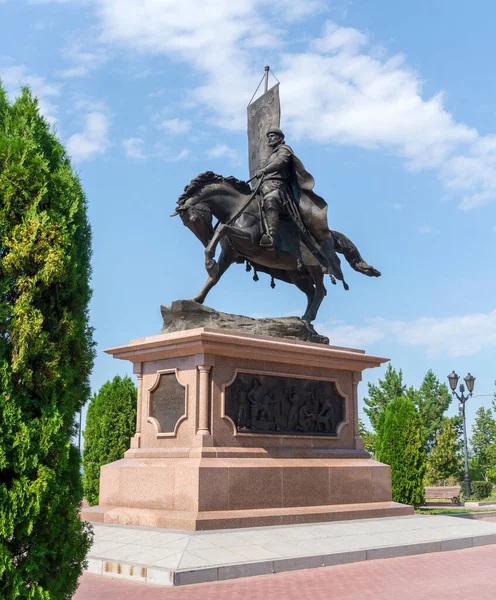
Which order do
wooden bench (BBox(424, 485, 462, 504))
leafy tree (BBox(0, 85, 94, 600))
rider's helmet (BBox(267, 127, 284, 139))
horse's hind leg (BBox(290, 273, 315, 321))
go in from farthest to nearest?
wooden bench (BBox(424, 485, 462, 504)) → horse's hind leg (BBox(290, 273, 315, 321)) → rider's helmet (BBox(267, 127, 284, 139)) → leafy tree (BBox(0, 85, 94, 600))

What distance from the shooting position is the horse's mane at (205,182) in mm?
14164

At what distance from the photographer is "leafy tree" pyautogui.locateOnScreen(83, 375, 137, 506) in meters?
19.0

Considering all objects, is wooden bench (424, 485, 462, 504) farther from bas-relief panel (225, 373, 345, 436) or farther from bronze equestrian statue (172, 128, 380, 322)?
bas-relief panel (225, 373, 345, 436)

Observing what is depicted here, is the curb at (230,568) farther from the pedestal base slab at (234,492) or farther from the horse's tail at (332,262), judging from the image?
the horse's tail at (332,262)

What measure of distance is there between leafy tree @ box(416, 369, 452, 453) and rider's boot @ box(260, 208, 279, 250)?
52495mm

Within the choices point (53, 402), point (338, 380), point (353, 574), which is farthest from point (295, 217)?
point (53, 402)

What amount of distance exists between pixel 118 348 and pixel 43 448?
862 cm

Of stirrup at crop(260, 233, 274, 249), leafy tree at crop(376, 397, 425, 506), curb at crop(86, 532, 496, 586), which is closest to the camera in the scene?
curb at crop(86, 532, 496, 586)

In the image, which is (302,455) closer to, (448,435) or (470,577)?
(470,577)

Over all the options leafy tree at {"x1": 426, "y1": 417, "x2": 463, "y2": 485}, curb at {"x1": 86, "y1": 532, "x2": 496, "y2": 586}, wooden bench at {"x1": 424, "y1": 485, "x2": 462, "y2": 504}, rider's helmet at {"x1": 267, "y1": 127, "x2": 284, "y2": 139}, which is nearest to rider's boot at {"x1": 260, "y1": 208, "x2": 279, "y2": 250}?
rider's helmet at {"x1": 267, "y1": 127, "x2": 284, "y2": 139}

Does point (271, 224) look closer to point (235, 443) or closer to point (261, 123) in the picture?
point (261, 123)

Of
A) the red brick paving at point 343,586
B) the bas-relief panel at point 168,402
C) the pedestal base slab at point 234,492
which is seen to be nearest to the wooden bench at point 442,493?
the pedestal base slab at point 234,492

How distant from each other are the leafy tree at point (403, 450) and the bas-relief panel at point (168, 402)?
9903 millimetres

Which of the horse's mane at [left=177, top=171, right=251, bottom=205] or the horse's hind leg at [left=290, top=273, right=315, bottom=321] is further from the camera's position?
the horse's hind leg at [left=290, top=273, right=315, bottom=321]
